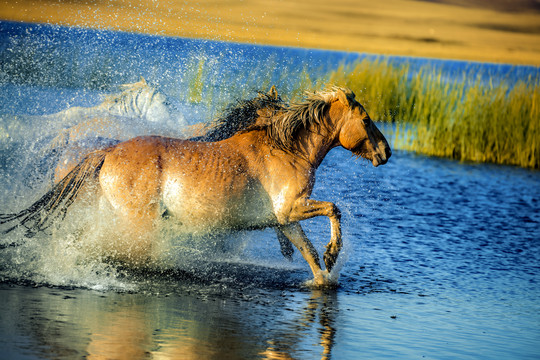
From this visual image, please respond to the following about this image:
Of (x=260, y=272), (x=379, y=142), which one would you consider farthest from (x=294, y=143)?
(x=260, y=272)

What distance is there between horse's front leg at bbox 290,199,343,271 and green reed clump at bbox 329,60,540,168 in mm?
10813

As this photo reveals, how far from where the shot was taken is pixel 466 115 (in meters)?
18.1

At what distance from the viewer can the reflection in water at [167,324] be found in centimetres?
480

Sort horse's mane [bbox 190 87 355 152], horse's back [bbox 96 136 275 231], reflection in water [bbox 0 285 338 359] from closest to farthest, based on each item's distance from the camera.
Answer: reflection in water [bbox 0 285 338 359]
horse's back [bbox 96 136 275 231]
horse's mane [bbox 190 87 355 152]

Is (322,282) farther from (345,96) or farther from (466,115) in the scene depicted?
(466,115)

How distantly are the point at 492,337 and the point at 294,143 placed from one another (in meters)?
2.56

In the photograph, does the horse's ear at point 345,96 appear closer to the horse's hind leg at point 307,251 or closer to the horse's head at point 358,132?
the horse's head at point 358,132

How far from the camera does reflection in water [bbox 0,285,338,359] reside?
15.7 ft

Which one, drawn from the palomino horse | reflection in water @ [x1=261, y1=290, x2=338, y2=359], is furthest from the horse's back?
reflection in water @ [x1=261, y1=290, x2=338, y2=359]

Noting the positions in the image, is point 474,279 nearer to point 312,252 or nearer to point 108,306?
point 312,252

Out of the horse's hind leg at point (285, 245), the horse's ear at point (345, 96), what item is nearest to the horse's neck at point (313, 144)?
the horse's ear at point (345, 96)

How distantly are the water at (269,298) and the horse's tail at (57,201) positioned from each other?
0.21 meters

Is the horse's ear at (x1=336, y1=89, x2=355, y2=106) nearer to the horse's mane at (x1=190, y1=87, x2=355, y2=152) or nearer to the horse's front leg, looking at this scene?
the horse's mane at (x1=190, y1=87, x2=355, y2=152)

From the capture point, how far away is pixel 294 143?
7.14 metres
